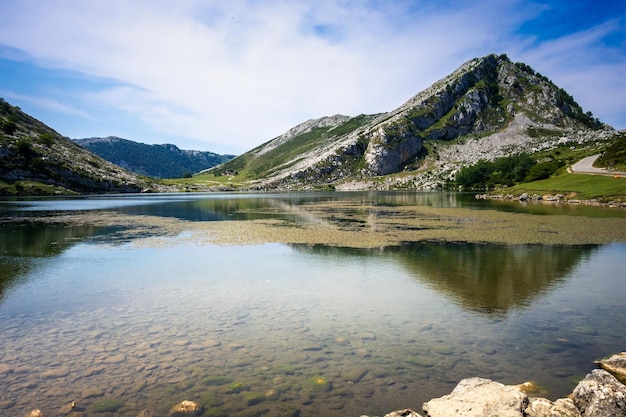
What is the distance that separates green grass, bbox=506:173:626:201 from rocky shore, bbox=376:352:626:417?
8679 centimetres

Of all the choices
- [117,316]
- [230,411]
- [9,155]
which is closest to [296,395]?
[230,411]

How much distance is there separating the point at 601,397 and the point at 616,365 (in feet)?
12.9

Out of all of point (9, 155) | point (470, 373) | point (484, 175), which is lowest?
point (470, 373)

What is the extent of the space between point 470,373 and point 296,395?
233 inches

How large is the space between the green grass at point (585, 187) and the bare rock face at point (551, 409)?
286 ft

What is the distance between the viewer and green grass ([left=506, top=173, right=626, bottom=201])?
262 feet

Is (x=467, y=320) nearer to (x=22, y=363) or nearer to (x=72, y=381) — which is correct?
(x=72, y=381)

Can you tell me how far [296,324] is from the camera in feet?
54.5

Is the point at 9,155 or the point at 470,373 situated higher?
the point at 9,155

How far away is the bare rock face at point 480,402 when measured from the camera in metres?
9.33

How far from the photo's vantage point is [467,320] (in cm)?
1677

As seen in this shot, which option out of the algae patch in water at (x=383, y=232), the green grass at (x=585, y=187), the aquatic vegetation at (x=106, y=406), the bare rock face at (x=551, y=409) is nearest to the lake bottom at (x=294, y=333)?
the aquatic vegetation at (x=106, y=406)

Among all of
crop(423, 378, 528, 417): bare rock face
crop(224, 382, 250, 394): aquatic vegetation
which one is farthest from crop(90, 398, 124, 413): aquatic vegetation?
crop(423, 378, 528, 417): bare rock face

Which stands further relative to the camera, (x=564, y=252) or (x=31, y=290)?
(x=564, y=252)
